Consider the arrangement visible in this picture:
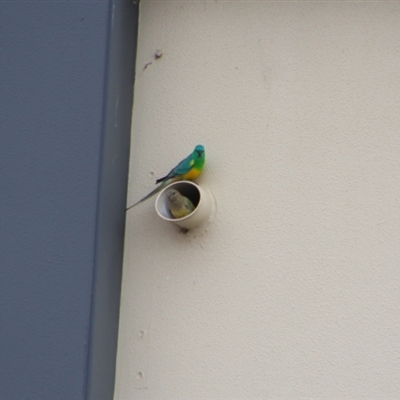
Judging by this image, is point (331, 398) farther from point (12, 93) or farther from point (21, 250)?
point (12, 93)

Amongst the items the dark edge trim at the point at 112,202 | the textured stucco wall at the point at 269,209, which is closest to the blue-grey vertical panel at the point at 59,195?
the dark edge trim at the point at 112,202

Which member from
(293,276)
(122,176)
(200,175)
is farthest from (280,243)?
(122,176)

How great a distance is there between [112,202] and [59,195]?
189 millimetres

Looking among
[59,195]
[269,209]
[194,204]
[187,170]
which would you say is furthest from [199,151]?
[59,195]

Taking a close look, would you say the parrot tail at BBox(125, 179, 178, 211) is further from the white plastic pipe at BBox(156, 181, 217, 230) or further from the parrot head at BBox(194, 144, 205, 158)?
the parrot head at BBox(194, 144, 205, 158)

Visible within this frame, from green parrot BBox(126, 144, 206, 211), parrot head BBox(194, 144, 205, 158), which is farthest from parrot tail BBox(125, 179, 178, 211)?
parrot head BBox(194, 144, 205, 158)

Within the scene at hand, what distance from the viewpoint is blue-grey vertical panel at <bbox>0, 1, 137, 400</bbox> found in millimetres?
2861

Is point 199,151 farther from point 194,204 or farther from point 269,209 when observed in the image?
point 269,209

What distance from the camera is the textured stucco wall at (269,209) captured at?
2.92m

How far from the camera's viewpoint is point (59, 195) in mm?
2967

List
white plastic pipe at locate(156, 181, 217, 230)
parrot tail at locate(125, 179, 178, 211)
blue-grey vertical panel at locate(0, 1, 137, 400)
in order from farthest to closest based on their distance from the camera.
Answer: parrot tail at locate(125, 179, 178, 211) → white plastic pipe at locate(156, 181, 217, 230) → blue-grey vertical panel at locate(0, 1, 137, 400)

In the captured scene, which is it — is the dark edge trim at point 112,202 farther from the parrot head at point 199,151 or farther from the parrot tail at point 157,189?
the parrot head at point 199,151

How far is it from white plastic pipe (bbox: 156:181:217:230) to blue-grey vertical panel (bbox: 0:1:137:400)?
0.16m

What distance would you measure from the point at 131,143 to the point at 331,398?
3.82ft
